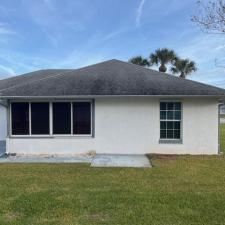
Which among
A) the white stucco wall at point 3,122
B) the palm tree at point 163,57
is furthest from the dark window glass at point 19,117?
the palm tree at point 163,57

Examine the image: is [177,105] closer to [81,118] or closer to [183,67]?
[81,118]

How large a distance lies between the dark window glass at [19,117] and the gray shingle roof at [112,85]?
24.1 inches

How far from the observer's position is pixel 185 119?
1501 centimetres

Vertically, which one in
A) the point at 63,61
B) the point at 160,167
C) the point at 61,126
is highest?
the point at 63,61

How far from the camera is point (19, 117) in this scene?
49.2ft

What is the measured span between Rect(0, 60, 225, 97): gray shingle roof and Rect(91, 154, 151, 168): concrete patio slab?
274 cm

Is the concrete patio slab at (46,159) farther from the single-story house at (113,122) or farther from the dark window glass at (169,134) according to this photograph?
the dark window glass at (169,134)

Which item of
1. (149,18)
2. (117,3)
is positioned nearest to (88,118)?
(117,3)

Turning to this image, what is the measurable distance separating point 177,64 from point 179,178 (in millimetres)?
33400

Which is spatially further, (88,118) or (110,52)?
(110,52)

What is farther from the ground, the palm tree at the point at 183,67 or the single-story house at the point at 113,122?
the palm tree at the point at 183,67

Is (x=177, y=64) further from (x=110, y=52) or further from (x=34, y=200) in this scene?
(x=34, y=200)

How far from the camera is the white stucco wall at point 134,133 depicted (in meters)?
15.0

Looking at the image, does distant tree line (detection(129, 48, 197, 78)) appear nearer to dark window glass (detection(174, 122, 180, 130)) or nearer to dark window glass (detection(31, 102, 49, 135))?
dark window glass (detection(174, 122, 180, 130))
